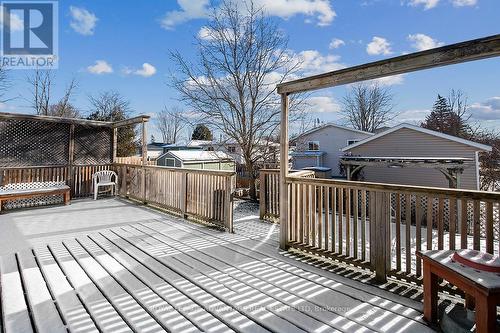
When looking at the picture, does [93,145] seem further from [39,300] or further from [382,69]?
[382,69]

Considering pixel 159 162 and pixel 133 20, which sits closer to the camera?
pixel 133 20

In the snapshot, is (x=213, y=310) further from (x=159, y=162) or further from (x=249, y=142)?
(x=159, y=162)

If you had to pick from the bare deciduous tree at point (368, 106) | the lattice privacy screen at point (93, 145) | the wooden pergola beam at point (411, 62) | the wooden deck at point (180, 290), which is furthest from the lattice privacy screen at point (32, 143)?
the bare deciduous tree at point (368, 106)

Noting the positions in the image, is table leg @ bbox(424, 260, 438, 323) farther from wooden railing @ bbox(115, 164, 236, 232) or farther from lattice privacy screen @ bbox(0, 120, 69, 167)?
lattice privacy screen @ bbox(0, 120, 69, 167)

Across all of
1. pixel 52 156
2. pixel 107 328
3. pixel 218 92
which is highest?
pixel 218 92

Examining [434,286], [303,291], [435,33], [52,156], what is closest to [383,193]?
[434,286]

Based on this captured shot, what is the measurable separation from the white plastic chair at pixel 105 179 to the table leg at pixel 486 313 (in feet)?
28.3

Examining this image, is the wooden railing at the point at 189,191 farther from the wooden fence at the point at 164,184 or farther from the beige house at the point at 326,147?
the beige house at the point at 326,147

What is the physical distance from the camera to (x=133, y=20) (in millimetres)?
9391

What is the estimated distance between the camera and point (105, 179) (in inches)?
338

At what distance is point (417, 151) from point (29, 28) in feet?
45.8

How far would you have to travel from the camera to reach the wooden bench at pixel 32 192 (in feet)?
20.4

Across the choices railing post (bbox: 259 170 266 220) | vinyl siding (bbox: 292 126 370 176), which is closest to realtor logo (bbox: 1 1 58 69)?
railing post (bbox: 259 170 266 220)

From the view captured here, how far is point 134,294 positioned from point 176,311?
0.54 m
